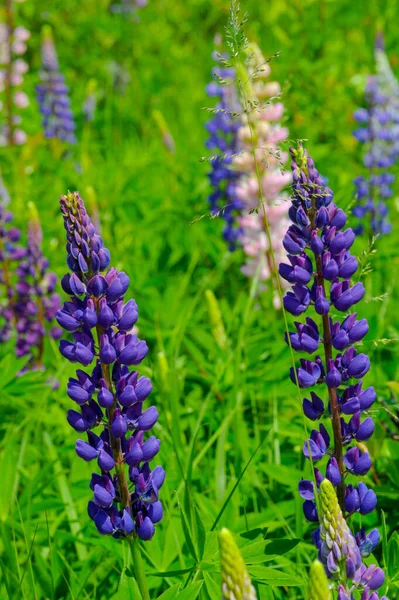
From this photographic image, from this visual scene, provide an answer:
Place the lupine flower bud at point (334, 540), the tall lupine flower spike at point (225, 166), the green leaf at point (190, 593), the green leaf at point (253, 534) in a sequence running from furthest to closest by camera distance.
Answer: the tall lupine flower spike at point (225, 166) → the green leaf at point (253, 534) → the green leaf at point (190, 593) → the lupine flower bud at point (334, 540)

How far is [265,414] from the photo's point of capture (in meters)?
2.73

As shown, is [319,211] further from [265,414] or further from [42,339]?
[42,339]

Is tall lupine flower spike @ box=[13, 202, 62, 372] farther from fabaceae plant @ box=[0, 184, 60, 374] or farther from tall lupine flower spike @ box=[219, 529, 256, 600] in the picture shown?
tall lupine flower spike @ box=[219, 529, 256, 600]

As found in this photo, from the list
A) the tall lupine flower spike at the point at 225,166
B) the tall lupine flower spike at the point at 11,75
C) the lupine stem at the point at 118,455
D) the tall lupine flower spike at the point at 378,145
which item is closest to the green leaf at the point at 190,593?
the lupine stem at the point at 118,455

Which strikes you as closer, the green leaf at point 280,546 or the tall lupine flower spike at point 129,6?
the green leaf at point 280,546

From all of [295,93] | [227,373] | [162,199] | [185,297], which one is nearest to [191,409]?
[227,373]

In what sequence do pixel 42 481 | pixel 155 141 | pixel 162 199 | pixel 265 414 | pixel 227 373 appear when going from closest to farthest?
pixel 42 481, pixel 265 414, pixel 227 373, pixel 162 199, pixel 155 141

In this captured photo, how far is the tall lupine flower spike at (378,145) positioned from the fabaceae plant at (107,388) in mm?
2582

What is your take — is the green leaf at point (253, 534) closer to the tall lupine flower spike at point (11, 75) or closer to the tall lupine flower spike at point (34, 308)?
the tall lupine flower spike at point (34, 308)

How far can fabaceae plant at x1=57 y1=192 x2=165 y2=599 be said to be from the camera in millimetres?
1614

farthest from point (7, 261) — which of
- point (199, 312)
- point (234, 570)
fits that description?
point (234, 570)

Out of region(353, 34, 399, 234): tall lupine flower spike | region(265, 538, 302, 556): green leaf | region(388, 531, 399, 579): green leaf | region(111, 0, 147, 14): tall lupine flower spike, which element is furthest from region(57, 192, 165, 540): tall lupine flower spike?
region(111, 0, 147, 14): tall lupine flower spike

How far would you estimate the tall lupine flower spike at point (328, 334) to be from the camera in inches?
63.7

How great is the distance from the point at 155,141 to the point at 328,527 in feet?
16.3
